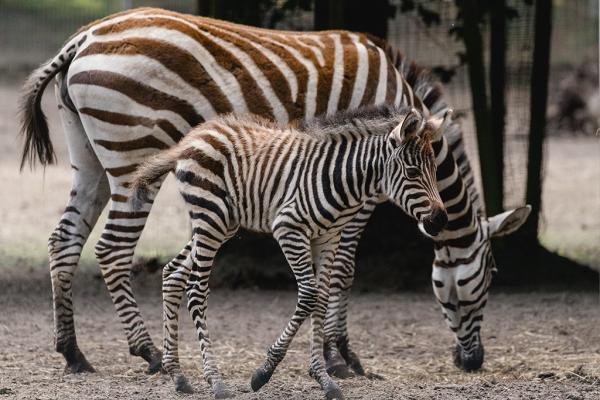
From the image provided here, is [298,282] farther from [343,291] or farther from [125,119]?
[125,119]

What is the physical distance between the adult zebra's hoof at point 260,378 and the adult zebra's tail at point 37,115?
2.12 meters

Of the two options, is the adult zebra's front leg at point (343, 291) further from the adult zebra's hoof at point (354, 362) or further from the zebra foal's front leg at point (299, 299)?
the zebra foal's front leg at point (299, 299)

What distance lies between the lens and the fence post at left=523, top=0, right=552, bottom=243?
29.8ft

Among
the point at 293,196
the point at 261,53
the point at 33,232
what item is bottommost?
the point at 33,232

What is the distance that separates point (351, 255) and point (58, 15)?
18078mm

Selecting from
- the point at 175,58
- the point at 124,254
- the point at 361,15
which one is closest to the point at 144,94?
the point at 175,58

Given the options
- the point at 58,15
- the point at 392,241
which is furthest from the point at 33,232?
the point at 58,15

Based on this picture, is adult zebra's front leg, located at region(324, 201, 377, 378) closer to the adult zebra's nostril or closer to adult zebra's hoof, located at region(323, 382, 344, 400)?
adult zebra's hoof, located at region(323, 382, 344, 400)

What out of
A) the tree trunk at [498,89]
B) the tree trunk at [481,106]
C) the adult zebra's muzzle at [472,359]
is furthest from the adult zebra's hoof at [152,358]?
the tree trunk at [498,89]

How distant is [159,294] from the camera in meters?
8.77

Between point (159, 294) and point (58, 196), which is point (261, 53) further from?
point (58, 196)

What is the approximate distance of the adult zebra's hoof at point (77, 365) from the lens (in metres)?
6.25

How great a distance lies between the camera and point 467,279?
6.46 meters

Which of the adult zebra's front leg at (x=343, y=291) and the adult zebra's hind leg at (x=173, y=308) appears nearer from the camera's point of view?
the adult zebra's hind leg at (x=173, y=308)
